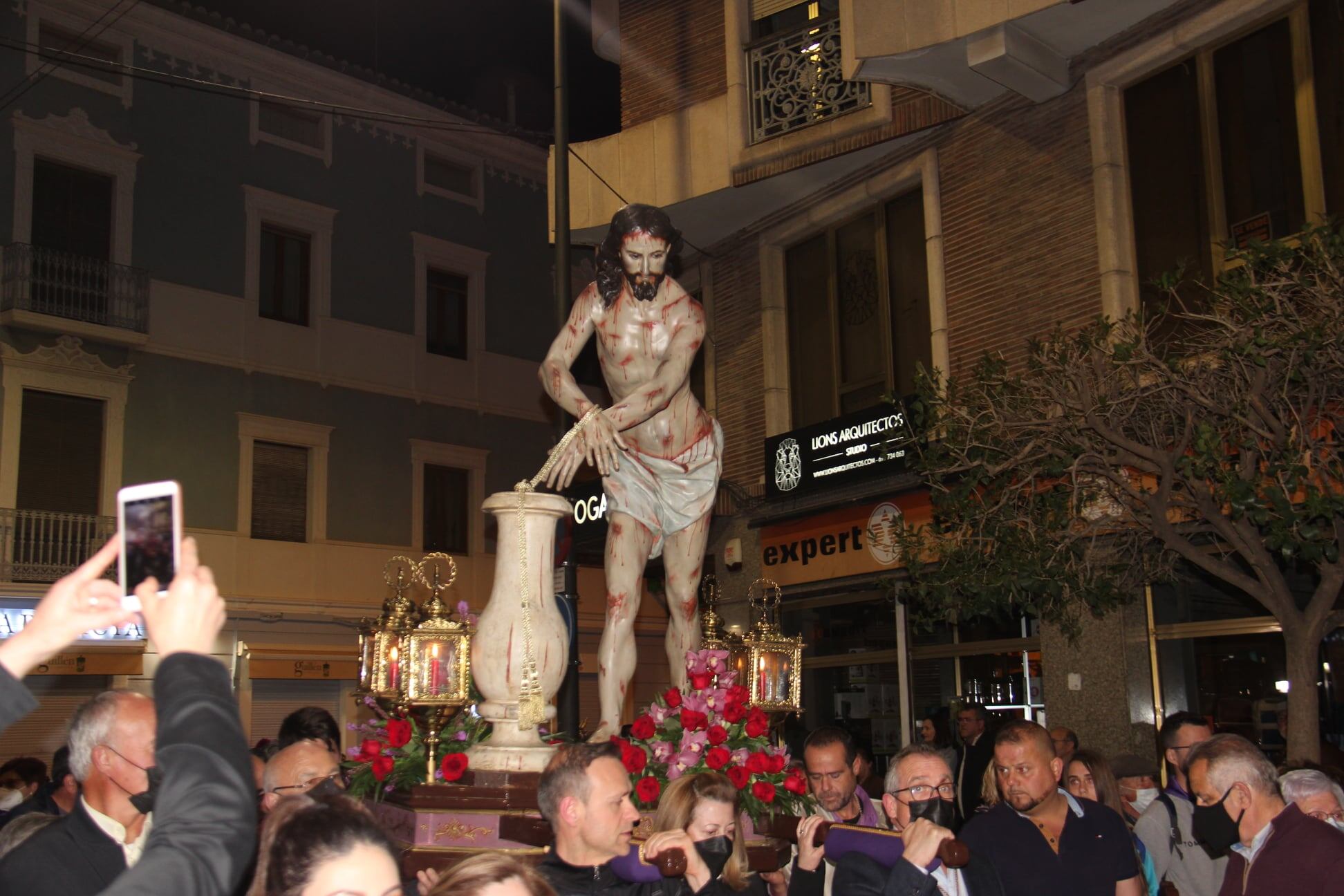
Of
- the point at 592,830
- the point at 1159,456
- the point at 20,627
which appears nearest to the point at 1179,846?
the point at 1159,456

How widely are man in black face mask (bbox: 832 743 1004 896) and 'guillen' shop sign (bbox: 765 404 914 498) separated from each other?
1000cm

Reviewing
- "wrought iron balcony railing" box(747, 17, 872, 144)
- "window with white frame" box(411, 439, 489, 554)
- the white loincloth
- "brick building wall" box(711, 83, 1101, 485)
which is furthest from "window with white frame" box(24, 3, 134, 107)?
the white loincloth

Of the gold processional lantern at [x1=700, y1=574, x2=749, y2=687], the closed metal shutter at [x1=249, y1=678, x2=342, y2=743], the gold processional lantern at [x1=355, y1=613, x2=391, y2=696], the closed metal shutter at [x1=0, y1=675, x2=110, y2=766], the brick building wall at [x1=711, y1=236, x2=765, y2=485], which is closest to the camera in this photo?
the gold processional lantern at [x1=355, y1=613, x2=391, y2=696]

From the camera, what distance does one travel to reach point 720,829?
4465 millimetres

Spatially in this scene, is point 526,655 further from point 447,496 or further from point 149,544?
point 447,496

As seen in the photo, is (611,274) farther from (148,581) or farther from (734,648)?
(148,581)

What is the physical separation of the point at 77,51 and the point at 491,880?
22531 mm

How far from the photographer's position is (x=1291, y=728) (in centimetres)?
827

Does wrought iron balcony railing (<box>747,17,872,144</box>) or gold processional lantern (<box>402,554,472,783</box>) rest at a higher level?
wrought iron balcony railing (<box>747,17,872,144</box>)

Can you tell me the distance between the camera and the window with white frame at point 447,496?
2612cm

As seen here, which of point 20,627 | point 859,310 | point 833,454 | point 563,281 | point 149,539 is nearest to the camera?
point 149,539

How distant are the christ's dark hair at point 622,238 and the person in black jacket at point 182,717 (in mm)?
5193

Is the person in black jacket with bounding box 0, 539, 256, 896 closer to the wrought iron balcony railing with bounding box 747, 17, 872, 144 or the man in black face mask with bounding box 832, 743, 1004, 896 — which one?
the man in black face mask with bounding box 832, 743, 1004, 896

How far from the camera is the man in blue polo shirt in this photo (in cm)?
518
